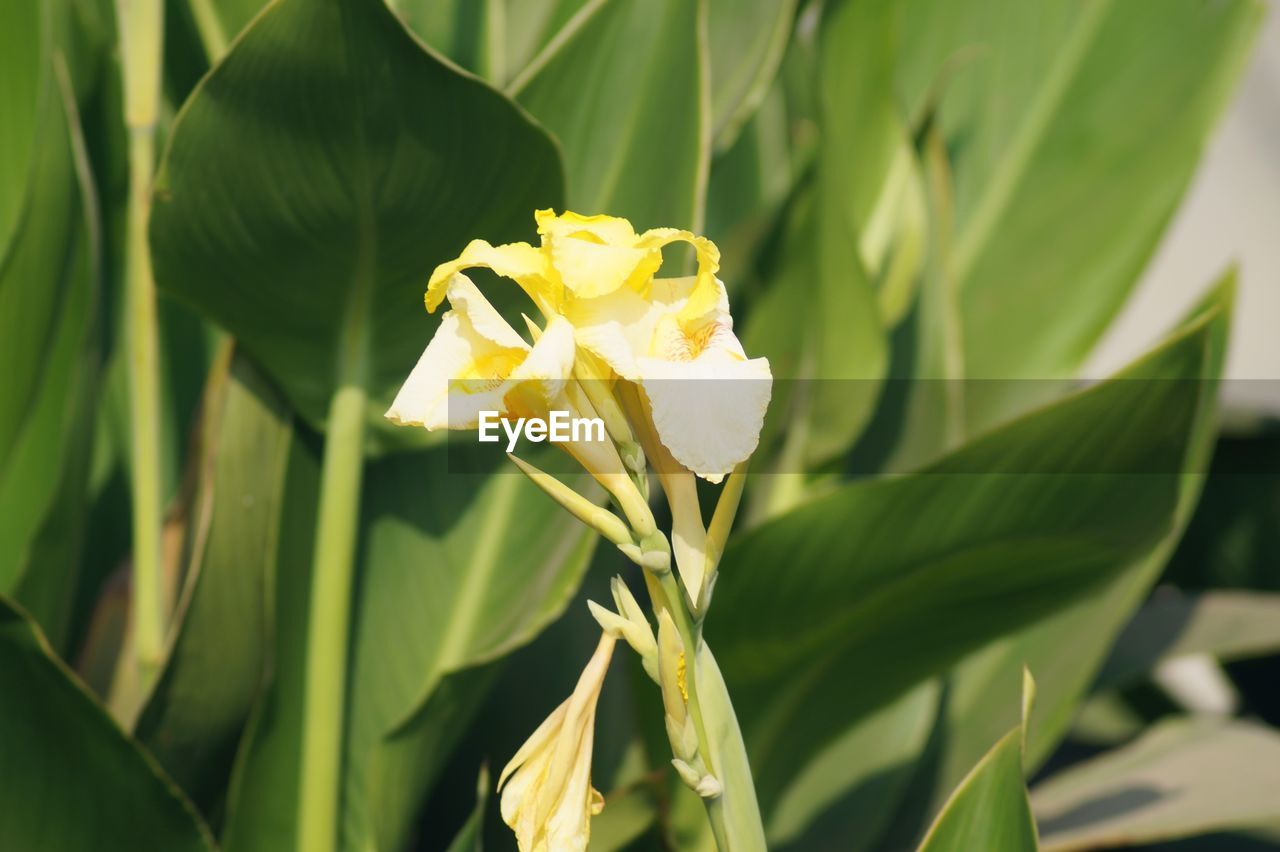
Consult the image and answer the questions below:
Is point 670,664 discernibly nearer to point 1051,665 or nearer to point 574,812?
point 574,812

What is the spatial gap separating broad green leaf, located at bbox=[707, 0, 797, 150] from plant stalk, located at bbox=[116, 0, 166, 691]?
0.32 metres

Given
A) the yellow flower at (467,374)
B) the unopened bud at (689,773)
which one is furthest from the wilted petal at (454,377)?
the unopened bud at (689,773)

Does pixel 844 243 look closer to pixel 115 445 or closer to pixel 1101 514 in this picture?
pixel 1101 514

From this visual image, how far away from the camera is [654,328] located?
1.04ft

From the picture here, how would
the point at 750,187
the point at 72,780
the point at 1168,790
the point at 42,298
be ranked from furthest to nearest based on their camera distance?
the point at 750,187, the point at 1168,790, the point at 42,298, the point at 72,780

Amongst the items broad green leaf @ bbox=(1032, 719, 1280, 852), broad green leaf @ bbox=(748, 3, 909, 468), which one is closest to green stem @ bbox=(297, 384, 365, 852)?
broad green leaf @ bbox=(748, 3, 909, 468)

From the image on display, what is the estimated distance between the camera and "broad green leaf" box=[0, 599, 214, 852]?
1.71ft

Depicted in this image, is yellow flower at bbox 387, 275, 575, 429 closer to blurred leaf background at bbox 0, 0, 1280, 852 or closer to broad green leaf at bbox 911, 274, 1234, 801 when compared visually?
blurred leaf background at bbox 0, 0, 1280, 852

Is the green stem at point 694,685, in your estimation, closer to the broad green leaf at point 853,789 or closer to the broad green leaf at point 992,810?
the broad green leaf at point 992,810

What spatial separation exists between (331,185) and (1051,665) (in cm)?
59

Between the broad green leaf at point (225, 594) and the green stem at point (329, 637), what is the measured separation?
0.09 ft

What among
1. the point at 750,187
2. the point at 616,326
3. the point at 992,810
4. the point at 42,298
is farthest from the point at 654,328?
the point at 750,187

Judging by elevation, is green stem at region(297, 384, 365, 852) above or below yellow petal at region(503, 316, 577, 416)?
below

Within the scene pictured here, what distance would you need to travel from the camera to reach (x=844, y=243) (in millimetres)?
734
